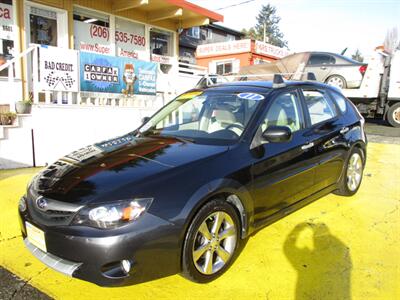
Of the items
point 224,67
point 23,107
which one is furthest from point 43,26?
point 224,67

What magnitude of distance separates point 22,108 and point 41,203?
15.6ft

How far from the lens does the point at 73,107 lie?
24.9 ft

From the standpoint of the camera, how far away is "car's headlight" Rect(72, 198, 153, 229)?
2578 millimetres

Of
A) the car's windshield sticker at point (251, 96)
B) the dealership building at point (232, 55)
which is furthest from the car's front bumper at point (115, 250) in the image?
the dealership building at point (232, 55)

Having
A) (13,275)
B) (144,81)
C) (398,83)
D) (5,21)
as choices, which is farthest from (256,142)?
(398,83)

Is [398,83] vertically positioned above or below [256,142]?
above

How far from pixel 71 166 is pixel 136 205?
935 millimetres

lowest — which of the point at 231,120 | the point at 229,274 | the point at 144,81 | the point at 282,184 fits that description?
the point at 229,274

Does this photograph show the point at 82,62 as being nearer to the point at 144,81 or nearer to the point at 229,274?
the point at 144,81

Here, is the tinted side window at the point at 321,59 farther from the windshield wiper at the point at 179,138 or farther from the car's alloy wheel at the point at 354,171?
the windshield wiper at the point at 179,138

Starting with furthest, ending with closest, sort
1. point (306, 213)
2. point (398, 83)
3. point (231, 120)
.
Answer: point (398, 83)
point (306, 213)
point (231, 120)

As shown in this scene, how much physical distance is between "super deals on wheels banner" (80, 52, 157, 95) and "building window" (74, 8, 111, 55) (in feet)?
7.20

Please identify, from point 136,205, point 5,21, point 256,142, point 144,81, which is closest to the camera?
point 136,205

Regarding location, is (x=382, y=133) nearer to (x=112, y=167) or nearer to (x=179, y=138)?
(x=179, y=138)
